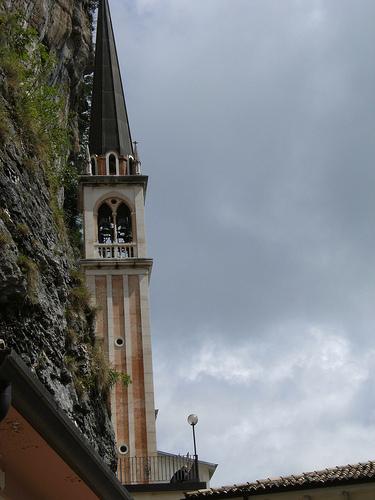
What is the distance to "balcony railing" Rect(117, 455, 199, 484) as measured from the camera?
80.9ft

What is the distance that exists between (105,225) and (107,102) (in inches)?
264

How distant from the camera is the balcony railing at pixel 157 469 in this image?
24656mm

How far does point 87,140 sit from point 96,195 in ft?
19.0

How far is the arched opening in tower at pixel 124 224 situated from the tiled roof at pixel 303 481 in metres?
16.7

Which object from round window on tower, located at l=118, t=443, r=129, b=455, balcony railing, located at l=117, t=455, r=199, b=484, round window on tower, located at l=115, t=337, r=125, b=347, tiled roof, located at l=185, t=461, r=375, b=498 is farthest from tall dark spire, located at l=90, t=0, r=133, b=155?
tiled roof, located at l=185, t=461, r=375, b=498

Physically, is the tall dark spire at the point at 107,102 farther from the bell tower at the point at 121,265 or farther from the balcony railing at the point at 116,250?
the balcony railing at the point at 116,250

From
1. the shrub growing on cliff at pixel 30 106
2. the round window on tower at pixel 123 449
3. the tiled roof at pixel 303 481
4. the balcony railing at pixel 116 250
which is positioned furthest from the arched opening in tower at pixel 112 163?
the tiled roof at pixel 303 481

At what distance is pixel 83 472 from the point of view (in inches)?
291

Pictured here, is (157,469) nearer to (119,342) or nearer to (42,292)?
(119,342)

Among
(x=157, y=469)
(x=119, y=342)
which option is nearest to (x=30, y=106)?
(x=157, y=469)

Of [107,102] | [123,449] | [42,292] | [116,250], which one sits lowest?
[42,292]

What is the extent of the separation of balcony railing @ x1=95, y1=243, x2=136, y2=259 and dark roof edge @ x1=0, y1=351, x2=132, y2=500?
25649 mm

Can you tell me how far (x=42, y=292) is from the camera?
15.5 metres

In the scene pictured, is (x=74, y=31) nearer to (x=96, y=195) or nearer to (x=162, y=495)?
(x=96, y=195)
